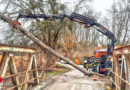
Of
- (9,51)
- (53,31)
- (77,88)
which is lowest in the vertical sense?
(77,88)

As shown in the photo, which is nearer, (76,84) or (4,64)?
(4,64)

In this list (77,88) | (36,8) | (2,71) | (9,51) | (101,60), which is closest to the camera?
(2,71)

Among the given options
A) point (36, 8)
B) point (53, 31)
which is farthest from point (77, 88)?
point (36, 8)

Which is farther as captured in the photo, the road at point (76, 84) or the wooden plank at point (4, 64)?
the road at point (76, 84)

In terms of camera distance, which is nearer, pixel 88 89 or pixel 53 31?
pixel 88 89

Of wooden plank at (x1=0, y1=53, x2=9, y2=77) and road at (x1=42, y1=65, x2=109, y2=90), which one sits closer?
wooden plank at (x1=0, y1=53, x2=9, y2=77)

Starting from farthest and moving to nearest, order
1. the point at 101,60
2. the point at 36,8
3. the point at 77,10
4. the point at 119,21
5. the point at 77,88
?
1. the point at 119,21
2. the point at 77,10
3. the point at 36,8
4. the point at 101,60
5. the point at 77,88

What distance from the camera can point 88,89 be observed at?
6633mm

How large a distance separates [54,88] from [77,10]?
30.9 ft

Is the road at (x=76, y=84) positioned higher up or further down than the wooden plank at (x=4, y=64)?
further down

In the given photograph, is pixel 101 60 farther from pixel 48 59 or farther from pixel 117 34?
pixel 117 34

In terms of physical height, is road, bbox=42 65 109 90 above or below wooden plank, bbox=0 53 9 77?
below

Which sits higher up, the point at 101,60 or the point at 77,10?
the point at 77,10

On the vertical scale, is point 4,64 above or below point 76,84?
above
